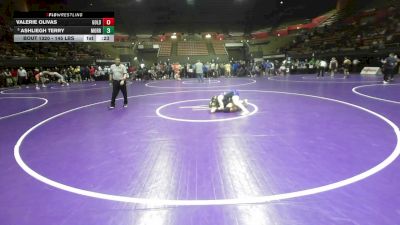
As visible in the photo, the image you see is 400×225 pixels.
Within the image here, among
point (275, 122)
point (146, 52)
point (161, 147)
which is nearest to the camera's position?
point (161, 147)

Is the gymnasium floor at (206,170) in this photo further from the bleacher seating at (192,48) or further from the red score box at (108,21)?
the bleacher seating at (192,48)

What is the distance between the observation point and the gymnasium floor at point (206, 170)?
3.03 meters

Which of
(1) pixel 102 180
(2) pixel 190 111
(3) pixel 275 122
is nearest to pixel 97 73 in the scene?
(2) pixel 190 111

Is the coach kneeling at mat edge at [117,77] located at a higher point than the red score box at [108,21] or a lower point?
lower

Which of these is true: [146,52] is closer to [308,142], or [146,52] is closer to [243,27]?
[243,27]

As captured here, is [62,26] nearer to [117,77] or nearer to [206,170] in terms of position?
[117,77]

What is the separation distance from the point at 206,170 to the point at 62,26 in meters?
13.9

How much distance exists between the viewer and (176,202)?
3275mm

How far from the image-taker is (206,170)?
416 centimetres

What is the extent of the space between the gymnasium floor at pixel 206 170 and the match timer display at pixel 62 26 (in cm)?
873

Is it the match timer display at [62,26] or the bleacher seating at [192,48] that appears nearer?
the match timer display at [62,26]

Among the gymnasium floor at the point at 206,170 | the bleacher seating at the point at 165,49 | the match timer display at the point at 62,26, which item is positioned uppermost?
the bleacher seating at the point at 165,49

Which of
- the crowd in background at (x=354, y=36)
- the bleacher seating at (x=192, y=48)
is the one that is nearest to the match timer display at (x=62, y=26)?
the crowd in background at (x=354, y=36)

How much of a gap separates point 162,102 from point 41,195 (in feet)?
23.8
